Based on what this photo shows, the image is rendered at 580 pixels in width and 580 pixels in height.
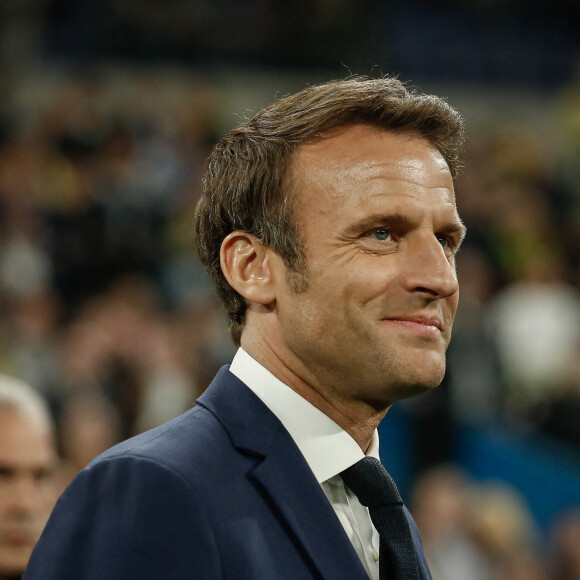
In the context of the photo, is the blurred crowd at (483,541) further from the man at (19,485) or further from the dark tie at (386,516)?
the dark tie at (386,516)

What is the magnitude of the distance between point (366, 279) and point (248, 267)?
25 centimetres

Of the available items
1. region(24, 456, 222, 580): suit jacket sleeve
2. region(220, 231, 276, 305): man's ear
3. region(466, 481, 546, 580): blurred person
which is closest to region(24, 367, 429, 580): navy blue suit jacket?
region(24, 456, 222, 580): suit jacket sleeve

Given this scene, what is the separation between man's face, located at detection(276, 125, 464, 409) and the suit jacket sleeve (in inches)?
16.5

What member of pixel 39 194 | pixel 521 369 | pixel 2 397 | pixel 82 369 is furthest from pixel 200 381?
pixel 2 397

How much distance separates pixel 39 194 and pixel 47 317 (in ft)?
4.01

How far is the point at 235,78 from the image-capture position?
9703 millimetres

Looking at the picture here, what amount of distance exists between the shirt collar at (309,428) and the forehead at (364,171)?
335mm

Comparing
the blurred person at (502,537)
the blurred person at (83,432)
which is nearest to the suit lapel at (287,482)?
the blurred person at (83,432)

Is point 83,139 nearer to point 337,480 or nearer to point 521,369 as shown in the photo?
point 521,369

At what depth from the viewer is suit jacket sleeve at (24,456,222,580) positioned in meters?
1.51

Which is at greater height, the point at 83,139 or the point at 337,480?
the point at 83,139

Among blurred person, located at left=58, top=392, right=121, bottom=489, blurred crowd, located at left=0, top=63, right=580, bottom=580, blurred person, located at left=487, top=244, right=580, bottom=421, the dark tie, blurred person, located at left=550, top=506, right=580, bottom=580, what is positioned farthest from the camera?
blurred person, located at left=487, top=244, right=580, bottom=421

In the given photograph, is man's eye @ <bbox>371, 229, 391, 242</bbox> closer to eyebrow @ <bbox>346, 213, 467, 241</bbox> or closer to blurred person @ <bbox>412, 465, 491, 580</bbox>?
eyebrow @ <bbox>346, 213, 467, 241</bbox>

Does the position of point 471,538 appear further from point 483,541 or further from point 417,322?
point 417,322
